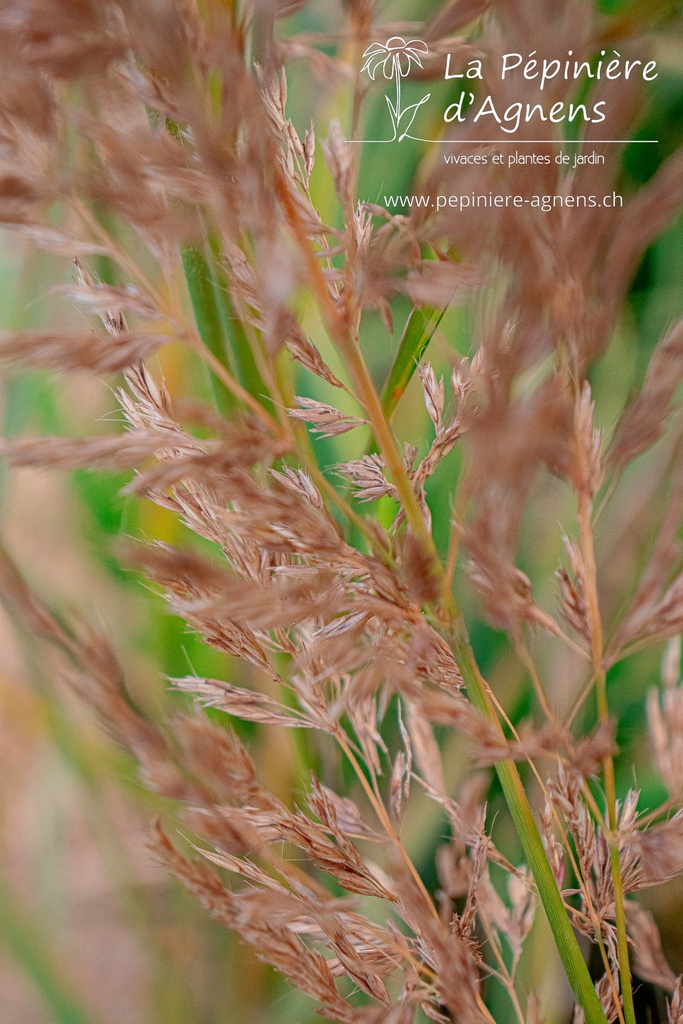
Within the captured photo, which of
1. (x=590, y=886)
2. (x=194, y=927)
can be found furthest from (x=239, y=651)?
(x=194, y=927)

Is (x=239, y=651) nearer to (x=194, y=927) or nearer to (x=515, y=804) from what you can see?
(x=515, y=804)

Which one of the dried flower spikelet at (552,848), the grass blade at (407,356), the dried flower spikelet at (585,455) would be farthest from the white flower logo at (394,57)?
the dried flower spikelet at (552,848)

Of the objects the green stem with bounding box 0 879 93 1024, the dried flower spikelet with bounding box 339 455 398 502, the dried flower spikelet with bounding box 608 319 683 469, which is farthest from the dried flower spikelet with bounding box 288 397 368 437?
the green stem with bounding box 0 879 93 1024

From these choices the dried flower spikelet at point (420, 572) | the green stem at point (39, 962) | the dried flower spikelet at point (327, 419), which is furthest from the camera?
the green stem at point (39, 962)

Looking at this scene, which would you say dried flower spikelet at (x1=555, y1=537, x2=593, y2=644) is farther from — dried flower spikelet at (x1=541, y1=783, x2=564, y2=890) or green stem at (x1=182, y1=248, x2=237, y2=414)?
green stem at (x1=182, y1=248, x2=237, y2=414)

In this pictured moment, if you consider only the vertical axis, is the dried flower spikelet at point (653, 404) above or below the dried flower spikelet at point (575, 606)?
above

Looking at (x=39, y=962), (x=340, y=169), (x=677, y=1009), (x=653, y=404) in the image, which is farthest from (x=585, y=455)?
(x=39, y=962)

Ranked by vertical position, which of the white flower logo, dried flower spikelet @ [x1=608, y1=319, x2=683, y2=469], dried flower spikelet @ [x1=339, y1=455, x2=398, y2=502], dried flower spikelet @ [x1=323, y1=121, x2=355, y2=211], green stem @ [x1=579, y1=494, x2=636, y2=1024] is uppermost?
the white flower logo

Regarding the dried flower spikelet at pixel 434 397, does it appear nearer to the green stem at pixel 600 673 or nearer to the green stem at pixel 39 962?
the green stem at pixel 600 673
